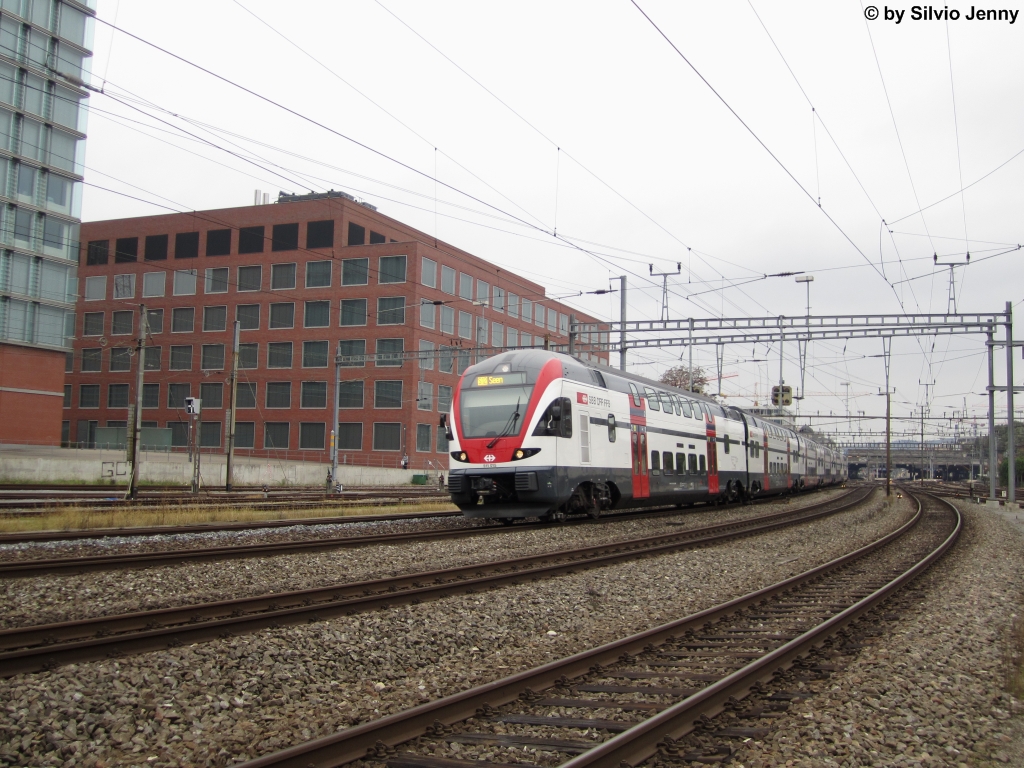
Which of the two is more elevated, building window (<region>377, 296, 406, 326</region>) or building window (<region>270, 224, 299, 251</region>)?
building window (<region>270, 224, 299, 251</region>)

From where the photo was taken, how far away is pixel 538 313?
7250 cm

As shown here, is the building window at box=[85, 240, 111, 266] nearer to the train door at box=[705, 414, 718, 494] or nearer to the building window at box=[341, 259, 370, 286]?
the building window at box=[341, 259, 370, 286]

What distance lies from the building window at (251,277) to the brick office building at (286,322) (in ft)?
0.29

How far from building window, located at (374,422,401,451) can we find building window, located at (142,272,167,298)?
69.7ft

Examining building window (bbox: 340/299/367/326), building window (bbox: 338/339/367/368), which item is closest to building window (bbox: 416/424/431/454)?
building window (bbox: 338/339/367/368)

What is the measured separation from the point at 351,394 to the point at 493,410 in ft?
143

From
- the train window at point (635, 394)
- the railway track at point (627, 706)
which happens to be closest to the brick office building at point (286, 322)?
the train window at point (635, 394)

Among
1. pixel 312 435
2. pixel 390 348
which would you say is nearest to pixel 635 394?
pixel 390 348

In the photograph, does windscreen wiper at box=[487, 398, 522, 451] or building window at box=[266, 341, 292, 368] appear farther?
building window at box=[266, 341, 292, 368]

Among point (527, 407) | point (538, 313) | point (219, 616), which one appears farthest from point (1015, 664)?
point (538, 313)

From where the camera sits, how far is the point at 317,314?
61.2m

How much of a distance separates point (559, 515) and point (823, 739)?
45.3 feet

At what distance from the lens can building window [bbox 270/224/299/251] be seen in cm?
6025

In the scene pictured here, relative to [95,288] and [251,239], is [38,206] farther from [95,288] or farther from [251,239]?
[95,288]
